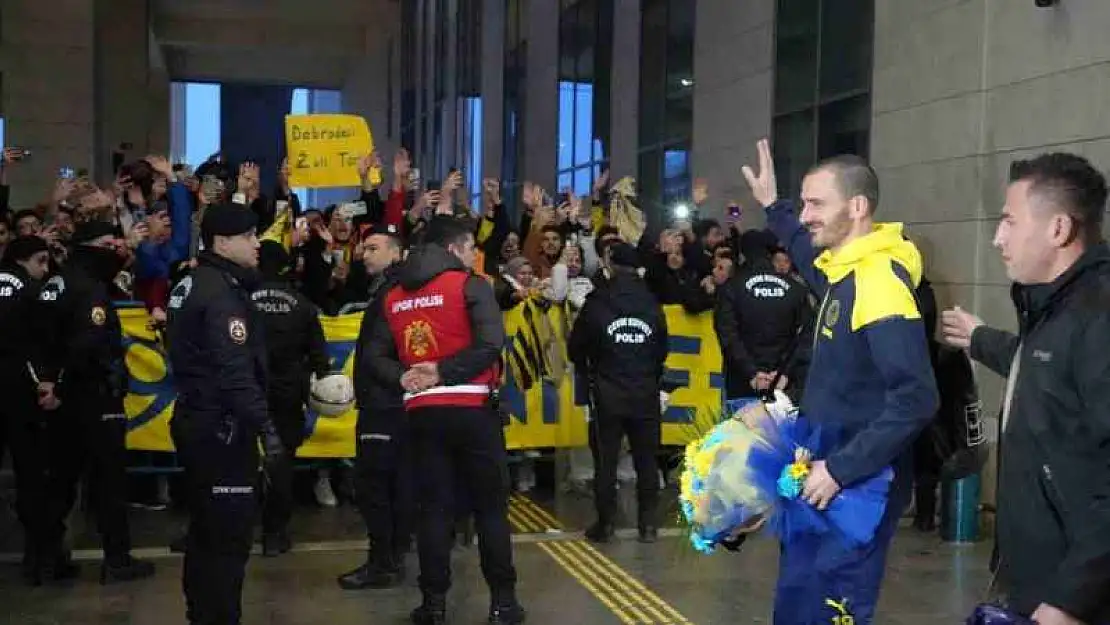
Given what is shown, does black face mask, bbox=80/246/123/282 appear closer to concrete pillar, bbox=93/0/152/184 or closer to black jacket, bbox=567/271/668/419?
black jacket, bbox=567/271/668/419

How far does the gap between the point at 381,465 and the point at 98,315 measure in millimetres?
1809

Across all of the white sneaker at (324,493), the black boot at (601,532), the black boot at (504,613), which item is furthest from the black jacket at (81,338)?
the black boot at (601,532)

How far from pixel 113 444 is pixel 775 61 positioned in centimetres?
835

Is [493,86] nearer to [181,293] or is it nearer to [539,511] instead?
[539,511]

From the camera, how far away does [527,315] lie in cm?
988

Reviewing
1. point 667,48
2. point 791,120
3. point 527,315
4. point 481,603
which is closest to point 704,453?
point 481,603

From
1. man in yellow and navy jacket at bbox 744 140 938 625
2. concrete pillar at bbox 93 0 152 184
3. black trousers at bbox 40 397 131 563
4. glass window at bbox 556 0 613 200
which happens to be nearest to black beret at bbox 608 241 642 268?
black trousers at bbox 40 397 131 563

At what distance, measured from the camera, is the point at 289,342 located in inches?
289

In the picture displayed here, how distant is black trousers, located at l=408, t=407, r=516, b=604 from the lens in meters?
5.76

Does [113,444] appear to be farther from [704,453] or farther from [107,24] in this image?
[107,24]

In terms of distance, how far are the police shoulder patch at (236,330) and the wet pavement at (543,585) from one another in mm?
1832

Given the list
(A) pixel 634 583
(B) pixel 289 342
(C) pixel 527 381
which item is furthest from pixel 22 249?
(C) pixel 527 381

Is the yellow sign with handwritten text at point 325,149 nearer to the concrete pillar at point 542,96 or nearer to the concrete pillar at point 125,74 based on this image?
the concrete pillar at point 125,74

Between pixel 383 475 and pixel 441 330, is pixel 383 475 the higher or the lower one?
the lower one
